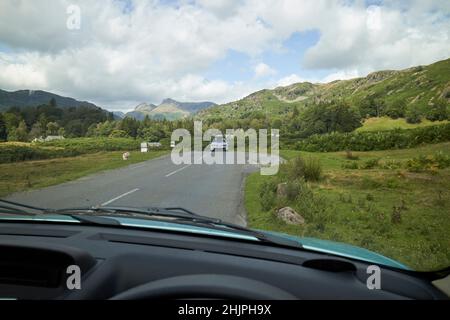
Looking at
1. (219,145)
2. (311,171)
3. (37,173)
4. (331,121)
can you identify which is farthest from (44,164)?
(331,121)

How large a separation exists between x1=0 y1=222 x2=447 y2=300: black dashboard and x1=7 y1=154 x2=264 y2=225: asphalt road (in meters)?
6.88

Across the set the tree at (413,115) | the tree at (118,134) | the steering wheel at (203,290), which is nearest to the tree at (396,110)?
the tree at (413,115)

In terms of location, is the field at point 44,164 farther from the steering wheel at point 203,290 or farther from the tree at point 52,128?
the steering wheel at point 203,290

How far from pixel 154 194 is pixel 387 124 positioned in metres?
29.0

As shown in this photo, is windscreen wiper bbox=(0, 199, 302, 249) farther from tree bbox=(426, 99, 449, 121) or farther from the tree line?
tree bbox=(426, 99, 449, 121)

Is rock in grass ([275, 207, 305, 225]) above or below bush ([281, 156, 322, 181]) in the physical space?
below

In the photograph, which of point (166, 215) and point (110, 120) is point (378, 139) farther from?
point (110, 120)

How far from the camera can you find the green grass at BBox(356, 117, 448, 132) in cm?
3281

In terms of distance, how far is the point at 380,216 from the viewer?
1003 cm

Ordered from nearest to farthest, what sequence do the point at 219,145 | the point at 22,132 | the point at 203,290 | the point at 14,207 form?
the point at 203,290
the point at 14,207
the point at 22,132
the point at 219,145

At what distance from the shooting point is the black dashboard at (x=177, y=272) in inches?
64.8

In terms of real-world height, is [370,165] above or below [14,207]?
below

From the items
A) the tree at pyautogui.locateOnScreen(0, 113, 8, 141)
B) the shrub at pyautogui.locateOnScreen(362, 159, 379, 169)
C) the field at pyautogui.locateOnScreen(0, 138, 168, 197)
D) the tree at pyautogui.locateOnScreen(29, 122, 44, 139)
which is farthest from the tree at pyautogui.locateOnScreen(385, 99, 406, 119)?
the tree at pyautogui.locateOnScreen(0, 113, 8, 141)
